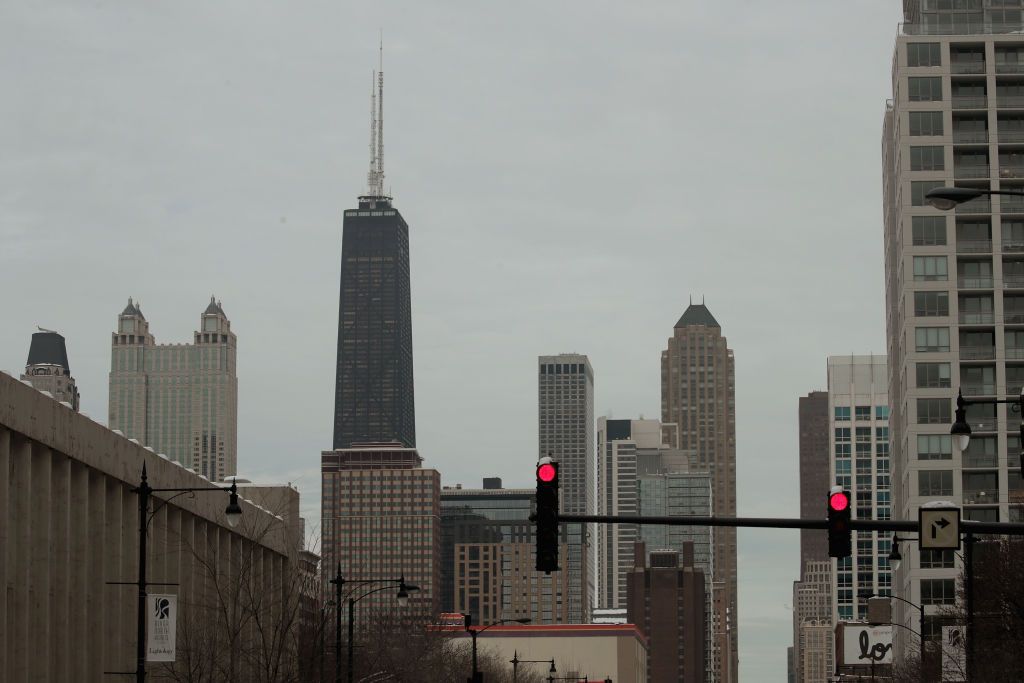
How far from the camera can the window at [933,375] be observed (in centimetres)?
13525

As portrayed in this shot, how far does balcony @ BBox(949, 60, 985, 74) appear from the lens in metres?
136

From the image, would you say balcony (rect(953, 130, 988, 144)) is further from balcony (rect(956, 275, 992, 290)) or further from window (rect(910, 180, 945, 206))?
balcony (rect(956, 275, 992, 290))

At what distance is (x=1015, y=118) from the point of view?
136250mm

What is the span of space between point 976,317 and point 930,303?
348cm

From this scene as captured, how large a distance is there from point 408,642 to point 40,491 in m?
70.8

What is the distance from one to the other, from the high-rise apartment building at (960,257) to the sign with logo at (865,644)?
11.4 feet

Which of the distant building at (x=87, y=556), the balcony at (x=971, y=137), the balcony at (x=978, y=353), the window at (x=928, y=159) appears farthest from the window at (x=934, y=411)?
the distant building at (x=87, y=556)

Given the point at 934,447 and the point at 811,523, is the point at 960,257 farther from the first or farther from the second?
the point at 811,523

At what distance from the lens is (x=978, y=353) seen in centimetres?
13462

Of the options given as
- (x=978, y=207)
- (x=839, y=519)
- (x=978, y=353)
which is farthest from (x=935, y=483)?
(x=839, y=519)

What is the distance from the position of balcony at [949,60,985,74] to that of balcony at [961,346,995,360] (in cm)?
2056

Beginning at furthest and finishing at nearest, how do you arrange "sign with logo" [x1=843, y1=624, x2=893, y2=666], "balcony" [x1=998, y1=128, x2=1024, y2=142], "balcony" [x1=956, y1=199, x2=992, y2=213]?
"balcony" [x1=998, y1=128, x2=1024, y2=142] → "balcony" [x1=956, y1=199, x2=992, y2=213] → "sign with logo" [x1=843, y1=624, x2=893, y2=666]

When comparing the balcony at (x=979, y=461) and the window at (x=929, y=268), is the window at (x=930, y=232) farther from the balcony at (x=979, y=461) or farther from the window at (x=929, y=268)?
the balcony at (x=979, y=461)

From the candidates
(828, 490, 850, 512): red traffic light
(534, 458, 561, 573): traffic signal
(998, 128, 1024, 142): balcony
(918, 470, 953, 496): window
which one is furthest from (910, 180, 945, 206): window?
(534, 458, 561, 573): traffic signal
